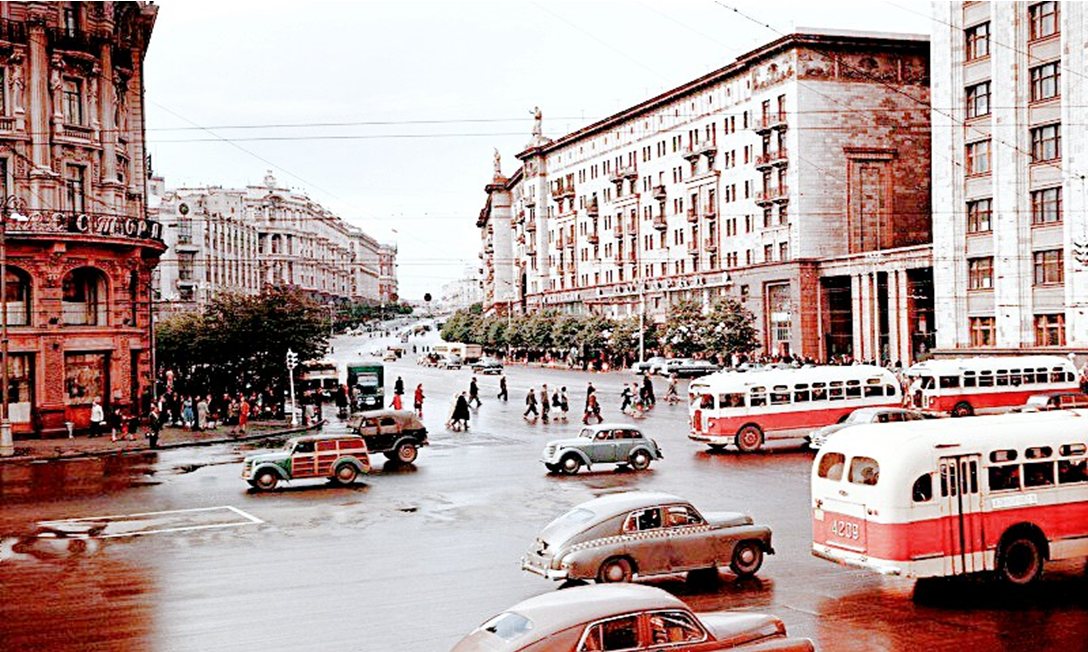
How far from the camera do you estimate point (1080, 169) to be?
52.7m

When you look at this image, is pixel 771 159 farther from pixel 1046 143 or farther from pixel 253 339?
pixel 253 339

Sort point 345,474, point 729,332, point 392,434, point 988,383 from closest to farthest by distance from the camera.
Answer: point 345,474, point 392,434, point 988,383, point 729,332

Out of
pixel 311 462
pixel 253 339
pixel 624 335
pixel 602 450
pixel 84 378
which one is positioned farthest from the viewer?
pixel 624 335

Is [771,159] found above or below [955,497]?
above

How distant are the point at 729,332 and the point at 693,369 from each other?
4.41m

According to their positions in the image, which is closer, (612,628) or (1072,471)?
(612,628)

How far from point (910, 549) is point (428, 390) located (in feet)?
192

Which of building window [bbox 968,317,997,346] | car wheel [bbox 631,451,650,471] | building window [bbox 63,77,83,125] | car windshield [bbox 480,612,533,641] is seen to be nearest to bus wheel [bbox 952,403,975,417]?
car wheel [bbox 631,451,650,471]

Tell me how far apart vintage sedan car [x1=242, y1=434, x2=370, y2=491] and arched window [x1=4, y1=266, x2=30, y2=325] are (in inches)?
827

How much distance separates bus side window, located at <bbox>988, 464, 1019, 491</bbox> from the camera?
15922 millimetres

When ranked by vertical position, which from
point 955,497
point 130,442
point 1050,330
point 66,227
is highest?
point 66,227

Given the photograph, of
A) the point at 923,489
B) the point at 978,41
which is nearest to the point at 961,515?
the point at 923,489

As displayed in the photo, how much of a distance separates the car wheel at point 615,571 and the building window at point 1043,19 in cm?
4797

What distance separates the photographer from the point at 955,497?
1562 centimetres
